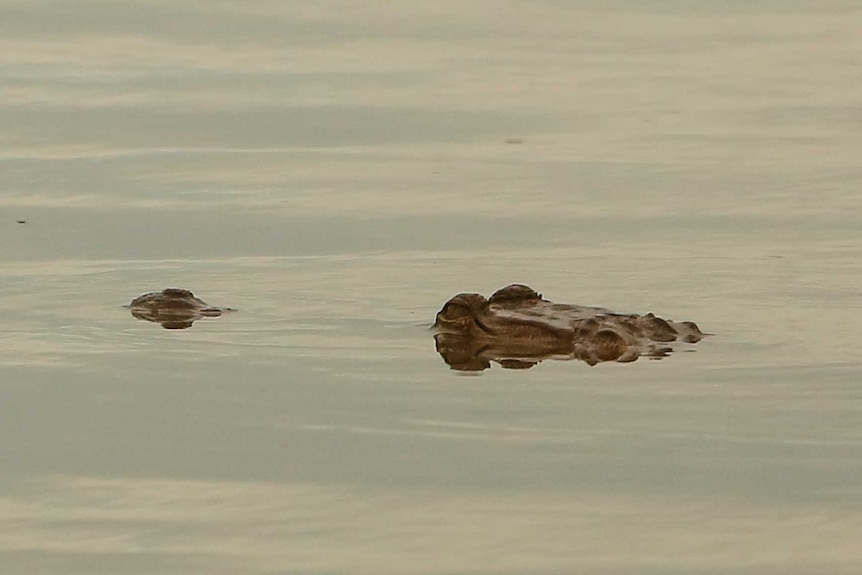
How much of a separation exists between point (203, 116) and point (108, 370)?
7487 mm

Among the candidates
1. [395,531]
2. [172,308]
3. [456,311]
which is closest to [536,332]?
[456,311]

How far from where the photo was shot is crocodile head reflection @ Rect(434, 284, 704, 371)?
11.5m

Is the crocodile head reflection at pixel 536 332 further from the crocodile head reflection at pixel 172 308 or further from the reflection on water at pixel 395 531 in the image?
the reflection on water at pixel 395 531

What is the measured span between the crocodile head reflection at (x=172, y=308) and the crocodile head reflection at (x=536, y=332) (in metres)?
1.28

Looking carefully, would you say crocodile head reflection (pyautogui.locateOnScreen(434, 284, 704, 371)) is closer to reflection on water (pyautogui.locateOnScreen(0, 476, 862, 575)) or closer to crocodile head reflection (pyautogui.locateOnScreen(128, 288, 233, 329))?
crocodile head reflection (pyautogui.locateOnScreen(128, 288, 233, 329))

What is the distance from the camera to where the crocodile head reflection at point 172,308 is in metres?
12.6

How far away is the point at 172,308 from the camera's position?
12.6 m

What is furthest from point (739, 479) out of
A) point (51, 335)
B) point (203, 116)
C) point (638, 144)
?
point (203, 116)

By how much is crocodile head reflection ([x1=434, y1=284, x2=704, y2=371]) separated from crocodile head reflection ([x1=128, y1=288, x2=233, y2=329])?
1.28 m

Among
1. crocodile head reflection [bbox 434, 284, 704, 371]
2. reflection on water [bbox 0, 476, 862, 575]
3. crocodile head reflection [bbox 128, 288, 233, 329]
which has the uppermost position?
crocodile head reflection [bbox 128, 288, 233, 329]

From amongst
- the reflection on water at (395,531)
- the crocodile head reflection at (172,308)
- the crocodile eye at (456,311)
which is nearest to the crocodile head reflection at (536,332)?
the crocodile eye at (456,311)

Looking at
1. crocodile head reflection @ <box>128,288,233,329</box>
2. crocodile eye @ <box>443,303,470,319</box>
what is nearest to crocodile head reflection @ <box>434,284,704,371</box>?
crocodile eye @ <box>443,303,470,319</box>

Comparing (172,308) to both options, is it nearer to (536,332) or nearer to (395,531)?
(536,332)

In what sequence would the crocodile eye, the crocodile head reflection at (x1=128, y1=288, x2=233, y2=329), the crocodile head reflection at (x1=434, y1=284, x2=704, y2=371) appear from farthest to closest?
1. the crocodile head reflection at (x1=128, y1=288, x2=233, y2=329)
2. the crocodile eye
3. the crocodile head reflection at (x1=434, y1=284, x2=704, y2=371)
